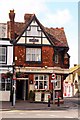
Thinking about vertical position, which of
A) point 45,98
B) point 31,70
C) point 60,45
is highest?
point 60,45

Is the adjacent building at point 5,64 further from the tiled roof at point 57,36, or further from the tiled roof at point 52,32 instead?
the tiled roof at point 57,36

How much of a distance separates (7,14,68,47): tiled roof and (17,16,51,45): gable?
0.46 m

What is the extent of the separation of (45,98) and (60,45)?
700 cm

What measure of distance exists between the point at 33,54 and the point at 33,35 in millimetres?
2199

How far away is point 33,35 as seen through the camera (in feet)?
139

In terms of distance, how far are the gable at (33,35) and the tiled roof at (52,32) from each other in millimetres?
461

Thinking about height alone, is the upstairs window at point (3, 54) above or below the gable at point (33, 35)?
below

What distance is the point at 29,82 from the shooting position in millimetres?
42125

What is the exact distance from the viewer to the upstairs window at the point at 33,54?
4272 centimetres

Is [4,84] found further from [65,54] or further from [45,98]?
[65,54]

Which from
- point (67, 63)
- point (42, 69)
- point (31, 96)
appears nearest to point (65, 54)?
point (67, 63)

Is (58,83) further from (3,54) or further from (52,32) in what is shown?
(3,54)

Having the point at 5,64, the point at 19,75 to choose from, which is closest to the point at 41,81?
the point at 19,75

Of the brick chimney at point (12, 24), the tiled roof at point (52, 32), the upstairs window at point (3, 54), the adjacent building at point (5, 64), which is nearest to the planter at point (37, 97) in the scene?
the adjacent building at point (5, 64)
